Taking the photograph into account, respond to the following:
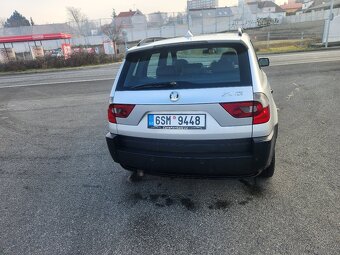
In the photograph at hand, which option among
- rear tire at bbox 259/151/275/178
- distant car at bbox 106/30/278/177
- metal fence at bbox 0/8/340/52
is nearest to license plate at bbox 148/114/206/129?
distant car at bbox 106/30/278/177

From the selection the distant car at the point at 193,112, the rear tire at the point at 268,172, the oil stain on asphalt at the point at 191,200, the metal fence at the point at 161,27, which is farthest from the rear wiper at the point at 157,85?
the metal fence at the point at 161,27

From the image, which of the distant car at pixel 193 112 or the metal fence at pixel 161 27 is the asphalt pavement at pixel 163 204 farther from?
the metal fence at pixel 161 27

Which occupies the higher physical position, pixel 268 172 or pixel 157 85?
pixel 157 85

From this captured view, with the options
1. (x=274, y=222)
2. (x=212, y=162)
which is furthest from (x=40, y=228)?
(x=274, y=222)

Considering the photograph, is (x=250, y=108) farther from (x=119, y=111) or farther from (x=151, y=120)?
(x=119, y=111)

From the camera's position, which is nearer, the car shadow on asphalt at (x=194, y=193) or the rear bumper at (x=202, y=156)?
the rear bumper at (x=202, y=156)

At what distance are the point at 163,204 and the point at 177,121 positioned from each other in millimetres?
1003

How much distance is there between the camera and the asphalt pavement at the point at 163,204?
2531mm

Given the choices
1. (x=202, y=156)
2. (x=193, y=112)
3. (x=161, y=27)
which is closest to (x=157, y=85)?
A: (x=193, y=112)

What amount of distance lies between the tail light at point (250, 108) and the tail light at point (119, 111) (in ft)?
3.13

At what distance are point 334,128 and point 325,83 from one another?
4.55 metres

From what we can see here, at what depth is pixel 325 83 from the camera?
8.82 m

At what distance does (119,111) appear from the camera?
9.76ft

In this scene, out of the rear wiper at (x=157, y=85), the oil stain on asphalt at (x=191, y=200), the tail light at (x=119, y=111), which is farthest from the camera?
the oil stain on asphalt at (x=191, y=200)
